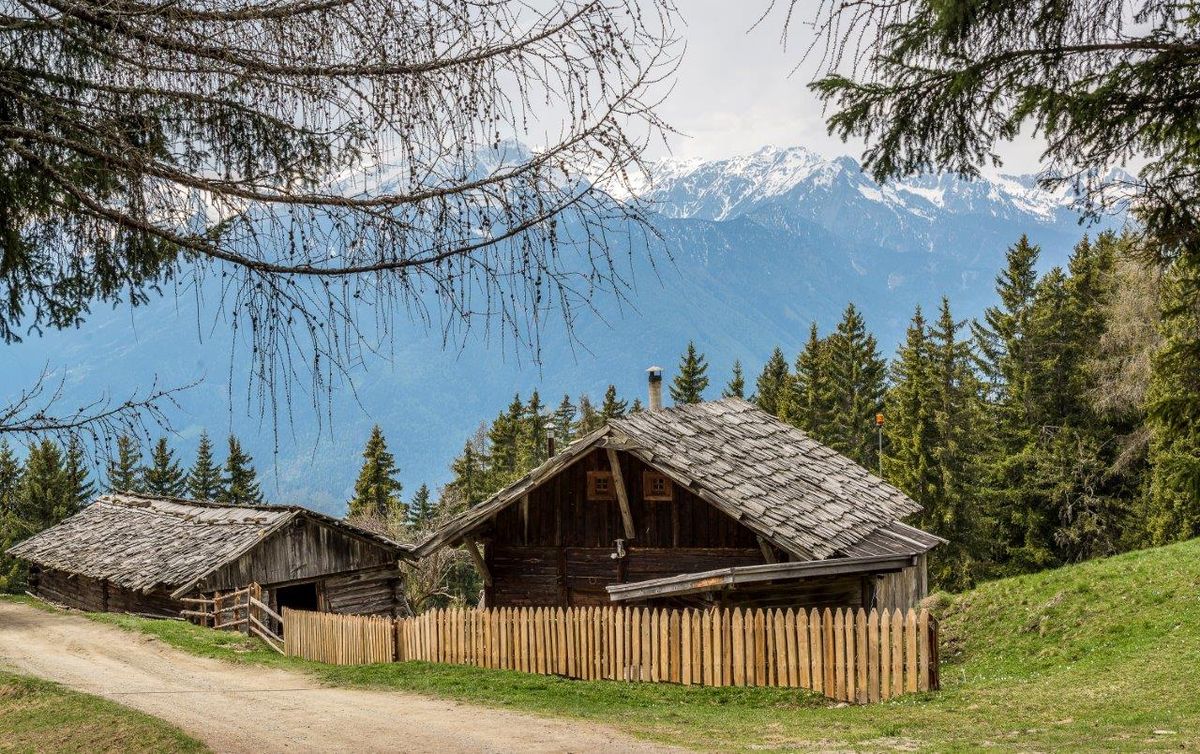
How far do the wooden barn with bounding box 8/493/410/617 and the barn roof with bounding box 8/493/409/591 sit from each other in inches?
2.1

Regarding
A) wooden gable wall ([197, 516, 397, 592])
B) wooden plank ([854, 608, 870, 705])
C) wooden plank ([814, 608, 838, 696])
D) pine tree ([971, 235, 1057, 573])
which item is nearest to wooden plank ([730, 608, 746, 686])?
wooden plank ([814, 608, 838, 696])

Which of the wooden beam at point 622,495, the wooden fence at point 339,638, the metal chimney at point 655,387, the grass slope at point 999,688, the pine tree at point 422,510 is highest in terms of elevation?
the metal chimney at point 655,387

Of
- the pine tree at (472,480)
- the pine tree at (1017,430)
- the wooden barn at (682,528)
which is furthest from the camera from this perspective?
the pine tree at (472,480)

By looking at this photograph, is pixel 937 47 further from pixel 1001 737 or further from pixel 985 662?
pixel 985 662

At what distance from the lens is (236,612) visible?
26812 millimetres

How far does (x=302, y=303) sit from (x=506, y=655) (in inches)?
577

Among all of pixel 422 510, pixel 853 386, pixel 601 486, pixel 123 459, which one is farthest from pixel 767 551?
pixel 422 510

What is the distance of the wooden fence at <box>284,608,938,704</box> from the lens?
13609mm

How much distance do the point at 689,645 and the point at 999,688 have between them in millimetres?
4567

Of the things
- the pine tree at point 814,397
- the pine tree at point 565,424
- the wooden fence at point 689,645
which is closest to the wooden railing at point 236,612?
the wooden fence at point 689,645

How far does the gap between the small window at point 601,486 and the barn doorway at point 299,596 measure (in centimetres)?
1513

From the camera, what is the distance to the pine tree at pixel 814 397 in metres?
60.6

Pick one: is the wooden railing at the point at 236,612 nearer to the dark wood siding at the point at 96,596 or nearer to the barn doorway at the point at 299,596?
the dark wood siding at the point at 96,596

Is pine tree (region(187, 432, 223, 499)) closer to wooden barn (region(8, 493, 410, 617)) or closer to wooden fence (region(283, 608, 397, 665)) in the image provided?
wooden barn (region(8, 493, 410, 617))
